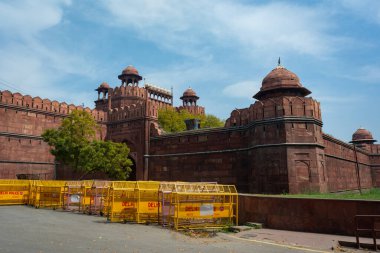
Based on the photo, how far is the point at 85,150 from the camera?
2534 centimetres

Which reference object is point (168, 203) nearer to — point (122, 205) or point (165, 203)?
point (165, 203)

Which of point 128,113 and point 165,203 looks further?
point 128,113

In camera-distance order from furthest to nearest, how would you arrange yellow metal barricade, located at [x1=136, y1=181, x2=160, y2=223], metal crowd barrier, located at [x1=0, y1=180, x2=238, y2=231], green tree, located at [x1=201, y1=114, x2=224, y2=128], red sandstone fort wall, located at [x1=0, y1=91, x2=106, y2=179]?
green tree, located at [x1=201, y1=114, x2=224, y2=128], red sandstone fort wall, located at [x1=0, y1=91, x2=106, y2=179], yellow metal barricade, located at [x1=136, y1=181, x2=160, y2=223], metal crowd barrier, located at [x1=0, y1=180, x2=238, y2=231]

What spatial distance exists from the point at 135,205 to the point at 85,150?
13874 mm

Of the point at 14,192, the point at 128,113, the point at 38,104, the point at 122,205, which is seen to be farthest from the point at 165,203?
the point at 38,104

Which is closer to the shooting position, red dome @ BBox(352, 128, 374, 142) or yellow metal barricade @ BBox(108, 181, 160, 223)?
yellow metal barricade @ BBox(108, 181, 160, 223)

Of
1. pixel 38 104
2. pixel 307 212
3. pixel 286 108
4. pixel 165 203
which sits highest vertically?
pixel 38 104

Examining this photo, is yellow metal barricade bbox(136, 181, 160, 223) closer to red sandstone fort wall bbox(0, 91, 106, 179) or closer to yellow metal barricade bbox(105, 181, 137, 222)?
yellow metal barricade bbox(105, 181, 137, 222)

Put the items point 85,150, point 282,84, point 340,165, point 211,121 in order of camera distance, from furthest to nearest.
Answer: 1. point 211,121
2. point 340,165
3. point 85,150
4. point 282,84

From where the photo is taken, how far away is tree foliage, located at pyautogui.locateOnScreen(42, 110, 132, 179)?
25469mm

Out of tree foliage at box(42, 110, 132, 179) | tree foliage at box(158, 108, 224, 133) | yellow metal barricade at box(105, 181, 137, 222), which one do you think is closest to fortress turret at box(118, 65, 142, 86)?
tree foliage at box(158, 108, 224, 133)

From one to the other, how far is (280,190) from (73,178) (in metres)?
20.9

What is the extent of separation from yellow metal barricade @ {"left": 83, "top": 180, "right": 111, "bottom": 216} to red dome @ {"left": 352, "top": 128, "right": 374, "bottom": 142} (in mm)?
37530

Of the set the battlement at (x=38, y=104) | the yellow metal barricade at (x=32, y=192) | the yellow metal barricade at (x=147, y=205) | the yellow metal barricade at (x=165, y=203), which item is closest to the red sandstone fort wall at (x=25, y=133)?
the battlement at (x=38, y=104)
